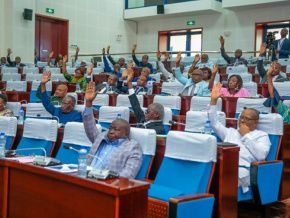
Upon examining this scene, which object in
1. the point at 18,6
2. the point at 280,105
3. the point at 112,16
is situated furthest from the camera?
the point at 112,16

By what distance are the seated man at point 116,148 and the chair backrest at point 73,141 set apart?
0.13 meters

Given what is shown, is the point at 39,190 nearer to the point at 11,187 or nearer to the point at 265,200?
the point at 11,187

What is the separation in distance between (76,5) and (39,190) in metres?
11.3

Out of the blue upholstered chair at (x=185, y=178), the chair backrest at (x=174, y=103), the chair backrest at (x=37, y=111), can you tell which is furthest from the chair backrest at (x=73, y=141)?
the chair backrest at (x=174, y=103)

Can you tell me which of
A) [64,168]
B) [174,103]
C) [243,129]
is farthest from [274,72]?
[64,168]

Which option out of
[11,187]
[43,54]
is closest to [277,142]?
[11,187]

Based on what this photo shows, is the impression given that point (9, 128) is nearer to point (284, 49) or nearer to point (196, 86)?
point (196, 86)

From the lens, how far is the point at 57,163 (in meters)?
2.39

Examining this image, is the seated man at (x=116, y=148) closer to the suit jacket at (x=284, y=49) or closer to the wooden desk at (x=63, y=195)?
the wooden desk at (x=63, y=195)

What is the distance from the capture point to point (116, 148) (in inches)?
112

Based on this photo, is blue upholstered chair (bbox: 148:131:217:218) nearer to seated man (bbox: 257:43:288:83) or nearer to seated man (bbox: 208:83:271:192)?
seated man (bbox: 208:83:271:192)

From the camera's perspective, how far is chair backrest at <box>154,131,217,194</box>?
2504mm

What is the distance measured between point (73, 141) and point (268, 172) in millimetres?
1489

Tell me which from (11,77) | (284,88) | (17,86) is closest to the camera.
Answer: (284,88)
